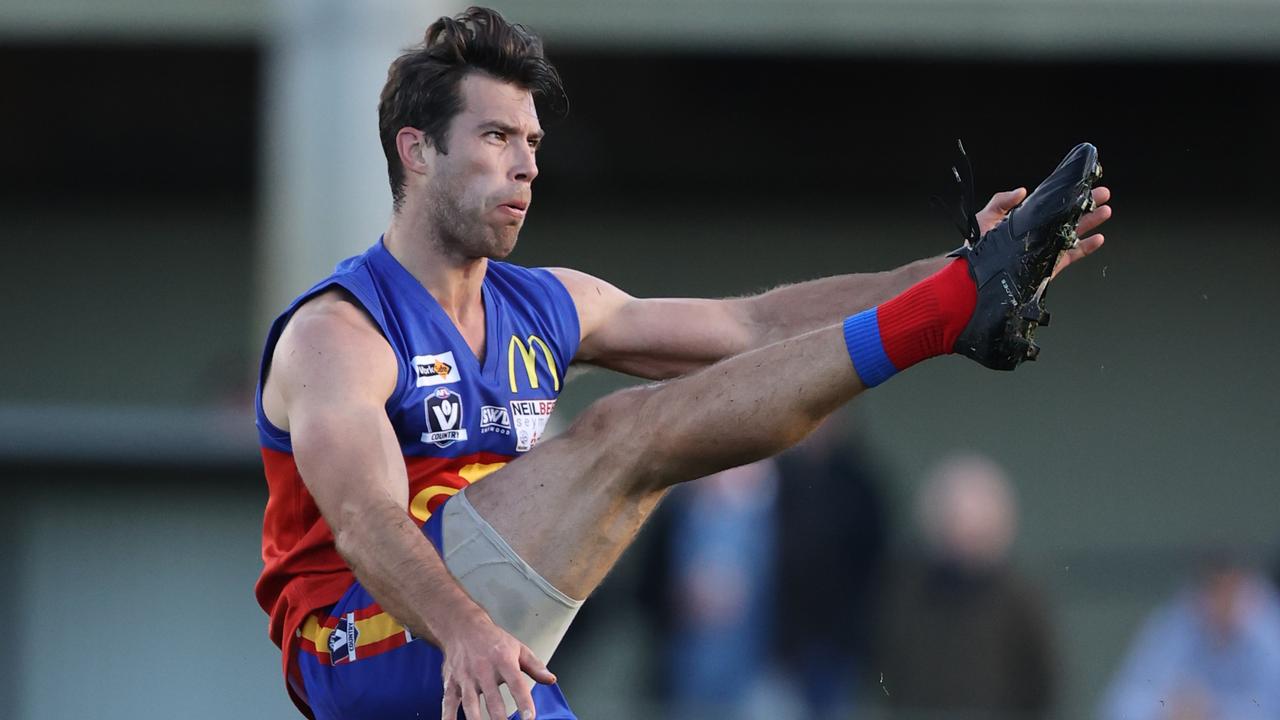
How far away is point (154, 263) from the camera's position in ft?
46.0

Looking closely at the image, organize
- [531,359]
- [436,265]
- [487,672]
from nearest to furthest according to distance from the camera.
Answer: [487,672], [436,265], [531,359]

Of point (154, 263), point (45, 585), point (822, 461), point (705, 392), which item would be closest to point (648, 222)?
point (154, 263)

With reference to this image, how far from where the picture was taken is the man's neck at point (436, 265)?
4805mm

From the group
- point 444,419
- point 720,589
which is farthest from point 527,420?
point 720,589

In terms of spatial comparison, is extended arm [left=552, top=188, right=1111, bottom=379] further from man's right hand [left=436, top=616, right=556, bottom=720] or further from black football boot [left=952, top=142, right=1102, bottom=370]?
man's right hand [left=436, top=616, right=556, bottom=720]

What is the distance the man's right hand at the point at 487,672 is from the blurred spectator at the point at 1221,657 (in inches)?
206

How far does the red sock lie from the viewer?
4211 mm

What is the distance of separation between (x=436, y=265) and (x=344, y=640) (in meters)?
0.96

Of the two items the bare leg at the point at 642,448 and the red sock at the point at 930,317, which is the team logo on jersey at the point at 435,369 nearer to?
the bare leg at the point at 642,448

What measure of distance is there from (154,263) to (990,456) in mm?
6267

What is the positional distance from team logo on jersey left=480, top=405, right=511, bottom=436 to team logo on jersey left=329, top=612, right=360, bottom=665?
0.57 metres

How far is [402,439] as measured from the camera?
15.1 feet

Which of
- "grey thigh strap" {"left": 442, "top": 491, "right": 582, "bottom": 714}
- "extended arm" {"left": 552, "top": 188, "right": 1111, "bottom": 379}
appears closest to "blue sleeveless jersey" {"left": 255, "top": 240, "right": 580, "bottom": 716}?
"grey thigh strap" {"left": 442, "top": 491, "right": 582, "bottom": 714}

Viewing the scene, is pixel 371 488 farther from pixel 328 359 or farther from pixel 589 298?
pixel 589 298
